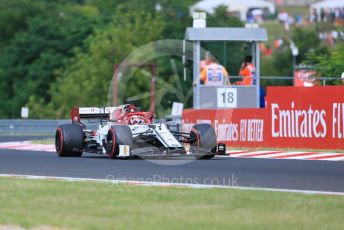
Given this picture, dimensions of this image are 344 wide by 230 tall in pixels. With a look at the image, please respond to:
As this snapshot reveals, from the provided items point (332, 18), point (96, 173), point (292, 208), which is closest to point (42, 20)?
point (332, 18)

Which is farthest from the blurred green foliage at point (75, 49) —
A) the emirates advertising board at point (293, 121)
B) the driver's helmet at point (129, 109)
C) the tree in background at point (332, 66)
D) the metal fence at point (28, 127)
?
the driver's helmet at point (129, 109)

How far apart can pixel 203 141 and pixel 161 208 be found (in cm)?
775

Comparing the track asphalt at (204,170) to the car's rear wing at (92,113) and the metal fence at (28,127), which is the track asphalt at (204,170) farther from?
the metal fence at (28,127)

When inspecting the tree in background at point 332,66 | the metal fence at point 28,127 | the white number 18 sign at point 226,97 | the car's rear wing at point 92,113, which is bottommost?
the metal fence at point 28,127

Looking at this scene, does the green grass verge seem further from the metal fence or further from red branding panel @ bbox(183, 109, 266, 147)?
the metal fence

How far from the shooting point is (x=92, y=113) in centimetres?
2108

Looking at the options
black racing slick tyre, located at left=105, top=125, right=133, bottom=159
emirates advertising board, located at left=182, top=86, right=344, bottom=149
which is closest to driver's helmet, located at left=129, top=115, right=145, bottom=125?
black racing slick tyre, located at left=105, top=125, right=133, bottom=159

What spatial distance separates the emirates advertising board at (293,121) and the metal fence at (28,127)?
14.8m

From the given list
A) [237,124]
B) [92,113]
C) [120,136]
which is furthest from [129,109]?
[237,124]

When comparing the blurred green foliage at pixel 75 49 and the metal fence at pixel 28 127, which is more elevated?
the blurred green foliage at pixel 75 49

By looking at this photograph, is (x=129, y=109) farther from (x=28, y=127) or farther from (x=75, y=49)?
(x=75, y=49)

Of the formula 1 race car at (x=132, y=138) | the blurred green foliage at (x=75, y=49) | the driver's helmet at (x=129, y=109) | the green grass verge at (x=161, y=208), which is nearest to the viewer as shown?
the green grass verge at (x=161, y=208)

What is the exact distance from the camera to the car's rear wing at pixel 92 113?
20.9 m

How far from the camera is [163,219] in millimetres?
10898
